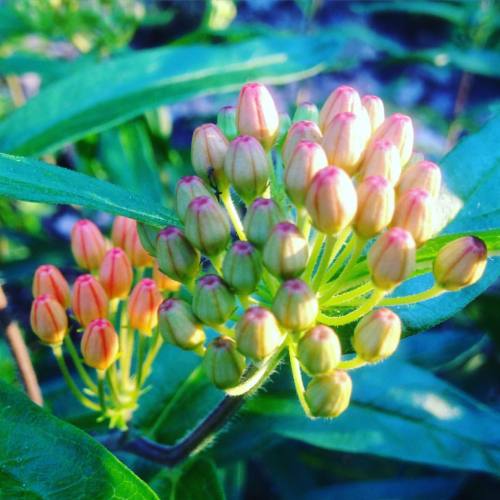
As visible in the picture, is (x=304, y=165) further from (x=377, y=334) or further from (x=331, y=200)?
(x=377, y=334)

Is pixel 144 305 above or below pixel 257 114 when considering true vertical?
below

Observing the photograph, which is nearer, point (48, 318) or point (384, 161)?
point (384, 161)

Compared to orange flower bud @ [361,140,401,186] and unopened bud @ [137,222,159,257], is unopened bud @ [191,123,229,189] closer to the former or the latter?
unopened bud @ [137,222,159,257]

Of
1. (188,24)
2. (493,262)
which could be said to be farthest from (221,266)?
(188,24)

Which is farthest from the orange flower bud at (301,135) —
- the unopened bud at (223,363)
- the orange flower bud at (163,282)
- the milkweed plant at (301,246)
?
the orange flower bud at (163,282)

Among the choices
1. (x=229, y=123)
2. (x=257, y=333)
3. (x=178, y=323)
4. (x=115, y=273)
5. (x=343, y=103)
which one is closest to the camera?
(x=257, y=333)

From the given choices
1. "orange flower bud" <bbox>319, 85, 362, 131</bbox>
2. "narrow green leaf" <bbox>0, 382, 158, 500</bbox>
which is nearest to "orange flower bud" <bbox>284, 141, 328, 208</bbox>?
"orange flower bud" <bbox>319, 85, 362, 131</bbox>

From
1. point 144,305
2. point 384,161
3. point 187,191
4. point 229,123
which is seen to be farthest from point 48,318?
point 384,161
